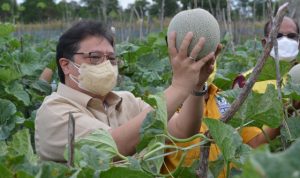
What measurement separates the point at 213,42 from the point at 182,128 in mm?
422

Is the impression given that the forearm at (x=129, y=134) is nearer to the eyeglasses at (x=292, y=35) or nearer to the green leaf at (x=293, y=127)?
the green leaf at (x=293, y=127)

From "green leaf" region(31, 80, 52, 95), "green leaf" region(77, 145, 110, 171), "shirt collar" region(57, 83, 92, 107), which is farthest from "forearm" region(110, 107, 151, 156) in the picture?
"green leaf" region(31, 80, 52, 95)

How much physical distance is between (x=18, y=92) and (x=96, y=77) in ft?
4.95

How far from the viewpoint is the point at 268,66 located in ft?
6.63

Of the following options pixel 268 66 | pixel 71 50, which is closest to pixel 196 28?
pixel 268 66

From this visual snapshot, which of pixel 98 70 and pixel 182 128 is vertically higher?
pixel 98 70

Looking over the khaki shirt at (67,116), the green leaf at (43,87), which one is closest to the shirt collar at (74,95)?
the khaki shirt at (67,116)

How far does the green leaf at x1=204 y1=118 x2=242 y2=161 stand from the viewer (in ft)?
4.13

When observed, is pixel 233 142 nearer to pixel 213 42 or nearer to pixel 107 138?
pixel 107 138

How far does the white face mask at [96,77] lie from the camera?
250 centimetres

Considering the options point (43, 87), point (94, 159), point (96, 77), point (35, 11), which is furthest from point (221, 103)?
point (35, 11)

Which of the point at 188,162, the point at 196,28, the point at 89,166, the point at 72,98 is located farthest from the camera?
the point at 72,98

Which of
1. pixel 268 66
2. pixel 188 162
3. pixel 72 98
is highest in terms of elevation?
pixel 268 66

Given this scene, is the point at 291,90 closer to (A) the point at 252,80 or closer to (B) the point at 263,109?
(B) the point at 263,109
